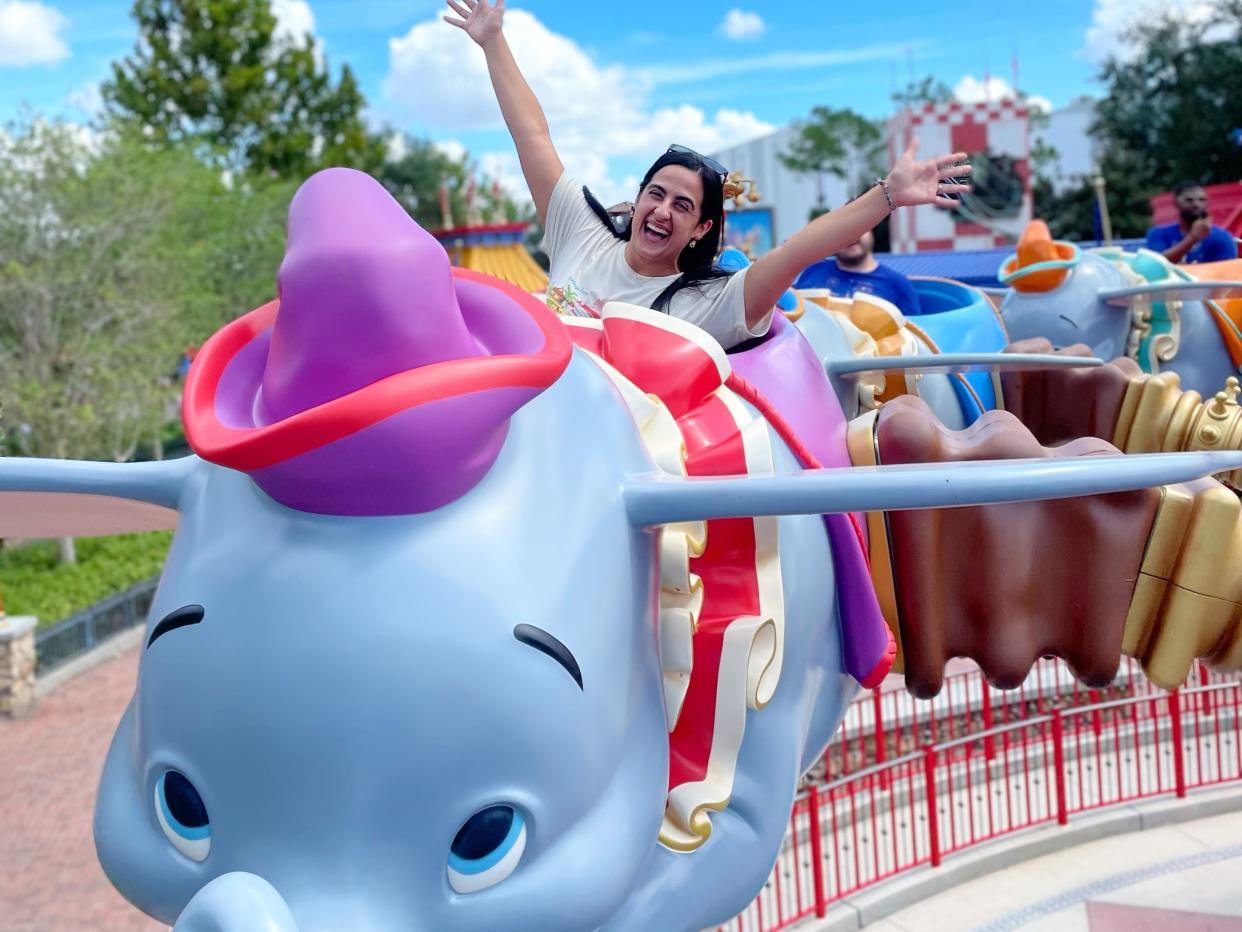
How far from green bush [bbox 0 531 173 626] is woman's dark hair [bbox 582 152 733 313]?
11734 mm

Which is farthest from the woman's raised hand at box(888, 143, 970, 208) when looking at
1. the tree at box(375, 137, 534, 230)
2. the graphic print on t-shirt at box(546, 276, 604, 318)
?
the tree at box(375, 137, 534, 230)

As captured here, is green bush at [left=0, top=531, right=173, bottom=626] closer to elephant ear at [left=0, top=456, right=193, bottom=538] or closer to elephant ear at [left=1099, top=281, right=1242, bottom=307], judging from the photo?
elephant ear at [left=1099, top=281, right=1242, bottom=307]

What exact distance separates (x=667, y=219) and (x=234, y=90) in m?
33.2

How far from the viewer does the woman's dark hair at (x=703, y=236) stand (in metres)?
2.52

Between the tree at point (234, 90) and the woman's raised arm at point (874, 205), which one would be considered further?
the tree at point (234, 90)

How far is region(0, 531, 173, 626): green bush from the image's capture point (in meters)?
14.2

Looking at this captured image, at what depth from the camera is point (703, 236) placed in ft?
8.58

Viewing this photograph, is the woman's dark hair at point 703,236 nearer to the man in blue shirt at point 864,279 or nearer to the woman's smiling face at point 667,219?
the woman's smiling face at point 667,219

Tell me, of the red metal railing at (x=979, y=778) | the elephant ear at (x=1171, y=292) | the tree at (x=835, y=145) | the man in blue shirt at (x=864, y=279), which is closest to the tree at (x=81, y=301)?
the red metal railing at (x=979, y=778)

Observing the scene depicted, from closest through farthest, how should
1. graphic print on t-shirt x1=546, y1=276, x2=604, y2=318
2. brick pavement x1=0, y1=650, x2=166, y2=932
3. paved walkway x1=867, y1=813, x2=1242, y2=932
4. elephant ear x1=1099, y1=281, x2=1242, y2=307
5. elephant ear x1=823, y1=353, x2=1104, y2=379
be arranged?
graphic print on t-shirt x1=546, y1=276, x2=604, y2=318, elephant ear x1=823, y1=353, x2=1104, y2=379, elephant ear x1=1099, y1=281, x2=1242, y2=307, paved walkway x1=867, y1=813, x2=1242, y2=932, brick pavement x1=0, y1=650, x2=166, y2=932

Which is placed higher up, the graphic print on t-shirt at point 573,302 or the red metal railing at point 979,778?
the graphic print on t-shirt at point 573,302

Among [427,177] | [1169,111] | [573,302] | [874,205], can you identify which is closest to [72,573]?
[573,302]

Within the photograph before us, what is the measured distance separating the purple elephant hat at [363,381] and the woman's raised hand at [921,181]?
39.0 inches

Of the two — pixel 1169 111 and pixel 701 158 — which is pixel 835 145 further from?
pixel 701 158
